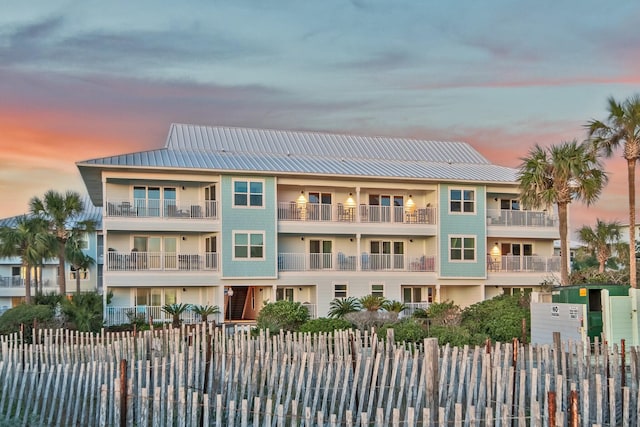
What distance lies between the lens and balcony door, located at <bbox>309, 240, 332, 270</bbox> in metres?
Result: 37.1

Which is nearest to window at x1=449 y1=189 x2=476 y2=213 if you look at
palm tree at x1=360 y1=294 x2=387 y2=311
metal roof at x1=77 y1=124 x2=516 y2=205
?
metal roof at x1=77 y1=124 x2=516 y2=205

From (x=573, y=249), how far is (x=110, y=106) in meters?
A: 53.2

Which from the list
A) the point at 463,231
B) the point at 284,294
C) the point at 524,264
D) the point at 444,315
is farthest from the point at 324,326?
the point at 524,264

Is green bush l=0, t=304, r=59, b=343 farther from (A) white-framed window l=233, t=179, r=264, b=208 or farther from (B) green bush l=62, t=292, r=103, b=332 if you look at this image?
(A) white-framed window l=233, t=179, r=264, b=208

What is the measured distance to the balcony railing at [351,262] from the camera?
36594 mm

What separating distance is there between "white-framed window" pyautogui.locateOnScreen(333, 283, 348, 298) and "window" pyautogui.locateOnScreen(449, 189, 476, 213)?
7.09 m

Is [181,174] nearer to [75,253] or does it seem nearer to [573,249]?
[75,253]

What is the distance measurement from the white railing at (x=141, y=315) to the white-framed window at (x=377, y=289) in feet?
26.1

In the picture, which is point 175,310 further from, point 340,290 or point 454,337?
point 454,337

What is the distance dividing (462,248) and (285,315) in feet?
42.0

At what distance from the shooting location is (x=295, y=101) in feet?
114

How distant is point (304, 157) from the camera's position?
41281 mm

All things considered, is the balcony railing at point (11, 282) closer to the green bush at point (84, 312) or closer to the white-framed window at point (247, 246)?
the green bush at point (84, 312)

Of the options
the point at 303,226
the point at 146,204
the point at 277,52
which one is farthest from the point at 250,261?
the point at 277,52
